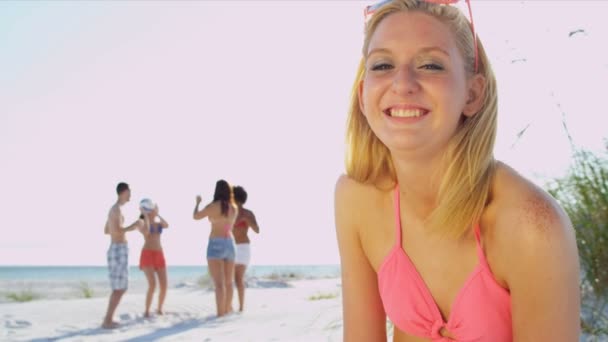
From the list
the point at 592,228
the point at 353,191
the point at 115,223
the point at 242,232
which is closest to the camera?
the point at 353,191

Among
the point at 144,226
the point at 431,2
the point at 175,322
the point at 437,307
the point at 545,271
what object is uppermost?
the point at 431,2

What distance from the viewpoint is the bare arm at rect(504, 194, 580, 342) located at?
1933 millimetres

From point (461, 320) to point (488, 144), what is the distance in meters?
0.59

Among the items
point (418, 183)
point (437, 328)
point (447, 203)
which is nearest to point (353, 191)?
point (418, 183)

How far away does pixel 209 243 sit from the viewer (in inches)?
344

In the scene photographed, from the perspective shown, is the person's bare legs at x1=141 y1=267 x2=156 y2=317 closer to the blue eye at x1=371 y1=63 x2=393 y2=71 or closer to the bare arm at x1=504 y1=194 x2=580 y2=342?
the blue eye at x1=371 y1=63 x2=393 y2=71

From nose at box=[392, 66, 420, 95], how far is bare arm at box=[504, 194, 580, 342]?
1.58 ft

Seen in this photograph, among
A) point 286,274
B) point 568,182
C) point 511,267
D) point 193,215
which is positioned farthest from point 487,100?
point 286,274

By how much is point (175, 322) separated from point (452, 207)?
672cm

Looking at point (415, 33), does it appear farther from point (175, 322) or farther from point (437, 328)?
point (175, 322)

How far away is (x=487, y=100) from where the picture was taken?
7.20ft

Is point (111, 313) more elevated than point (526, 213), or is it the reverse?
point (526, 213)

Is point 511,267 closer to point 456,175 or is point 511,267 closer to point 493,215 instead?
point 493,215

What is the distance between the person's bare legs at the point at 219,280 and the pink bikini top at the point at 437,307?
6.38m
